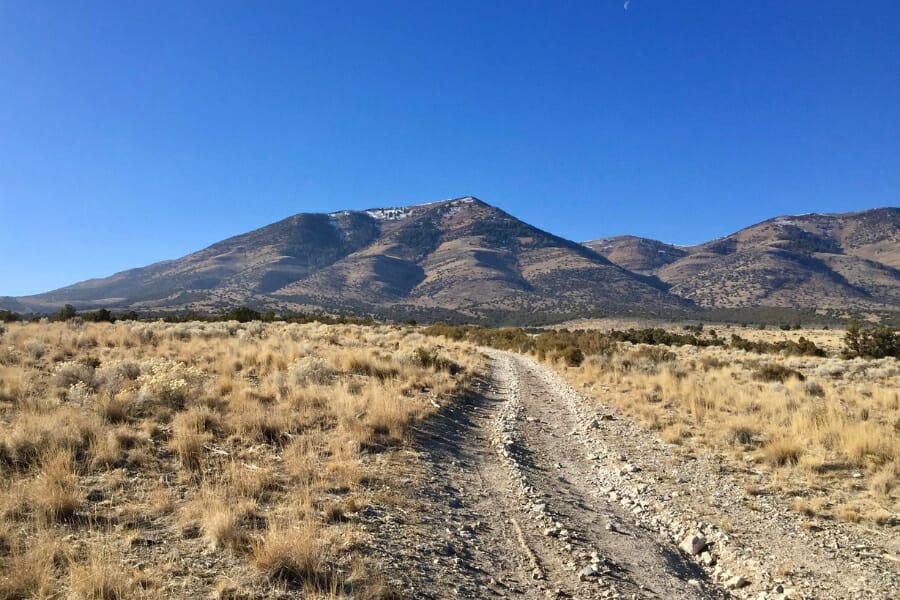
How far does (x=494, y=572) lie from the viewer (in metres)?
4.64

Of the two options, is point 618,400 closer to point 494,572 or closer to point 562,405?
point 562,405

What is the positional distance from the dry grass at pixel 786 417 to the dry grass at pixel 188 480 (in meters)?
6.67

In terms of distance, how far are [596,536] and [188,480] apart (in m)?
5.22

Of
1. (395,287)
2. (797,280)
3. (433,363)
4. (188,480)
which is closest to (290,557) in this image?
(188,480)

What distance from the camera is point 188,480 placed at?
591 cm

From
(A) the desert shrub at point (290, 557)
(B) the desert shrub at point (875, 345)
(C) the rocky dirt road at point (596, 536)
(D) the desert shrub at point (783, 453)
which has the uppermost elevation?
(B) the desert shrub at point (875, 345)

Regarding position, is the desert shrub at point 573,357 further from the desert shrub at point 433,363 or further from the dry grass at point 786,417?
the desert shrub at point 433,363

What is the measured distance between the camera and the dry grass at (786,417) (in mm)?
7783

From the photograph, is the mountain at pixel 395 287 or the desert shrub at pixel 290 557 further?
the mountain at pixel 395 287

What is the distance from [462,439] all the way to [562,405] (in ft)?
18.5

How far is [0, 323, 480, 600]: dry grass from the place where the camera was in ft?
12.6

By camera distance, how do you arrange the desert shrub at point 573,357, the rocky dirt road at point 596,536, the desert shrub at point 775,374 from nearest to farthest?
the rocky dirt road at point 596,536
the desert shrub at point 775,374
the desert shrub at point 573,357

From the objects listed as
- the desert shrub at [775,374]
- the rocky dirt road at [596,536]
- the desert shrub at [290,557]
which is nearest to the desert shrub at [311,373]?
the rocky dirt road at [596,536]

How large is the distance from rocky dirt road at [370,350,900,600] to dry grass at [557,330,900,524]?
52.6 inches
